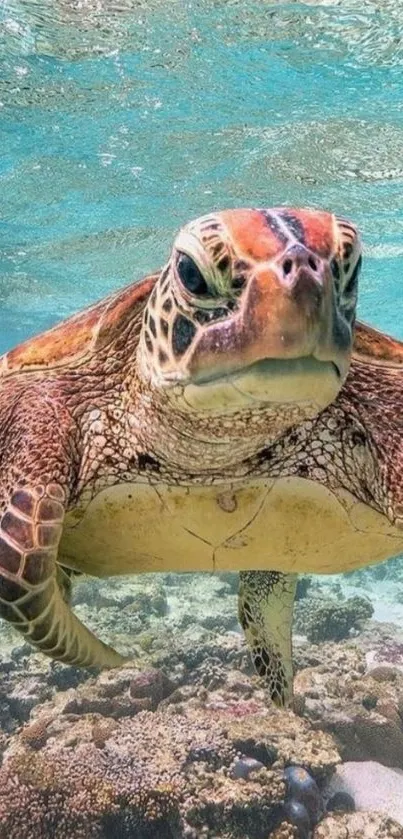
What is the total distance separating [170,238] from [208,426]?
1855 centimetres

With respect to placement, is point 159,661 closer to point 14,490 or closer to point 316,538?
point 316,538

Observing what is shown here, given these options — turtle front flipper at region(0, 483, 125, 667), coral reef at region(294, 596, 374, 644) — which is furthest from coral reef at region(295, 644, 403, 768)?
turtle front flipper at region(0, 483, 125, 667)

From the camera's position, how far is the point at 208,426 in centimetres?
217

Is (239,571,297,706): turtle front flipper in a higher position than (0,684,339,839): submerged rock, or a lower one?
higher

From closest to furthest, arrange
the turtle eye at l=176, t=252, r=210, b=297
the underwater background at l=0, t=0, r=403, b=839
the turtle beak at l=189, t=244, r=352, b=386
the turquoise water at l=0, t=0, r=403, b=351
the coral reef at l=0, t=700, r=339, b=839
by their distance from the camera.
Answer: the turtle beak at l=189, t=244, r=352, b=386, the turtle eye at l=176, t=252, r=210, b=297, the coral reef at l=0, t=700, r=339, b=839, the underwater background at l=0, t=0, r=403, b=839, the turquoise water at l=0, t=0, r=403, b=351

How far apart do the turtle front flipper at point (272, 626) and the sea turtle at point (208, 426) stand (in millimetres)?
689

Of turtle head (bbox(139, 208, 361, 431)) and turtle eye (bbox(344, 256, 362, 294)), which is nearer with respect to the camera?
turtle head (bbox(139, 208, 361, 431))

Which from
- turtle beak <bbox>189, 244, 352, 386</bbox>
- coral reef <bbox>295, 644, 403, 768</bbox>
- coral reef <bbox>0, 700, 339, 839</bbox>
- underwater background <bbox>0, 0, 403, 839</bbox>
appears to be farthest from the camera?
coral reef <bbox>295, 644, 403, 768</bbox>

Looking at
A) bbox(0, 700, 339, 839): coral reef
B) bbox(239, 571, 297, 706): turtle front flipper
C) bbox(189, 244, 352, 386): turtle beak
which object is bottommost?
bbox(0, 700, 339, 839): coral reef

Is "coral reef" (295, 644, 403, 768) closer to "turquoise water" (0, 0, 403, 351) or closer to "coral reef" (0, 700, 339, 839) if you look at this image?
"coral reef" (0, 700, 339, 839)

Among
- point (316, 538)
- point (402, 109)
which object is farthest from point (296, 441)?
point (402, 109)

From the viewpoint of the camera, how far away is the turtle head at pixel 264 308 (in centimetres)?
167

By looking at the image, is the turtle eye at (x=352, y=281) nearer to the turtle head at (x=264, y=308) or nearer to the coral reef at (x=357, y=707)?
the turtle head at (x=264, y=308)

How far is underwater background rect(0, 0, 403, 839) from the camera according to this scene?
5336mm
